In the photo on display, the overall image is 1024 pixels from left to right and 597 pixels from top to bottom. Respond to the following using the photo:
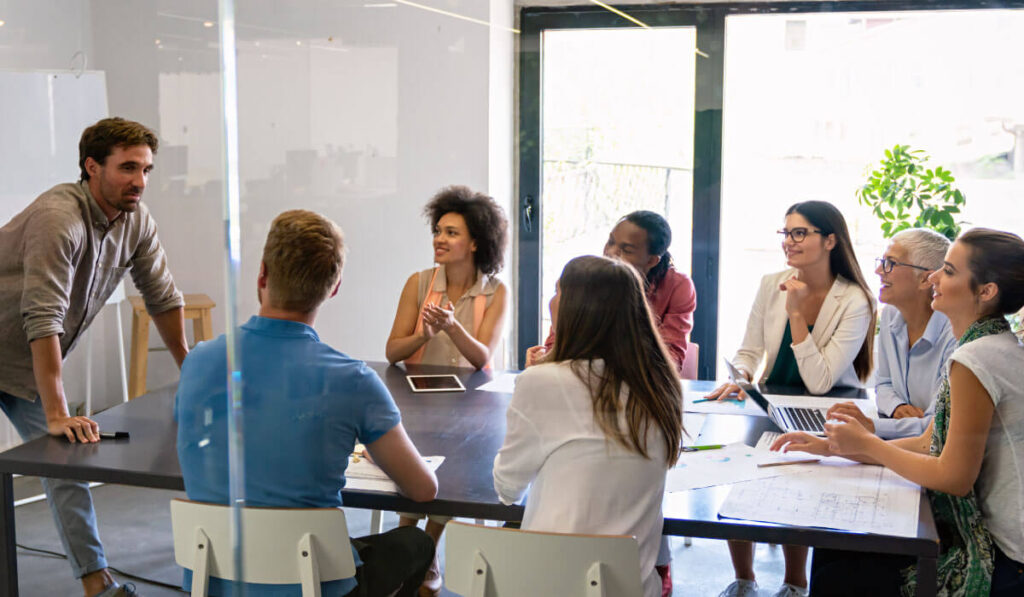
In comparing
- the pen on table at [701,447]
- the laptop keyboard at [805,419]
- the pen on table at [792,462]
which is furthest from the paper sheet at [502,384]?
the laptop keyboard at [805,419]

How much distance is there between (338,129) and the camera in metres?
1.25

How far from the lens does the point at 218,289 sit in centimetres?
136

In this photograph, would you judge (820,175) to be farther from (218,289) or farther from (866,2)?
(218,289)

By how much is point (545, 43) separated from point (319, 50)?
0.37 metres

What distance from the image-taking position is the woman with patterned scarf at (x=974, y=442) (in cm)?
151

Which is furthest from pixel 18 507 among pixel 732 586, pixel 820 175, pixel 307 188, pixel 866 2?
pixel 866 2

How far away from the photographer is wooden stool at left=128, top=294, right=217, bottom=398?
1.43m

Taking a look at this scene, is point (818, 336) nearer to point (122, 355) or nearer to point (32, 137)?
point (122, 355)

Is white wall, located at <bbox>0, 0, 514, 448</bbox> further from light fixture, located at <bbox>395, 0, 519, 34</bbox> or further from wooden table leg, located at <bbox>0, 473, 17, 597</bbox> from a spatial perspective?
wooden table leg, located at <bbox>0, 473, 17, 597</bbox>

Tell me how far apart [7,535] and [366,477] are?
829 mm

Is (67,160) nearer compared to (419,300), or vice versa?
(419,300)

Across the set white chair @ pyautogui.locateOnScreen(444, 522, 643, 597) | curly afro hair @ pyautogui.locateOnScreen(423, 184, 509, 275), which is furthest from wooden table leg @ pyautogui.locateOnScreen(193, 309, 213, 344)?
white chair @ pyautogui.locateOnScreen(444, 522, 643, 597)

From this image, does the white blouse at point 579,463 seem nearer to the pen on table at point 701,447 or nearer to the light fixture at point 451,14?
the pen on table at point 701,447

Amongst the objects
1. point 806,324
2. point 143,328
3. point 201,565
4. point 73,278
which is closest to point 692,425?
point 806,324
